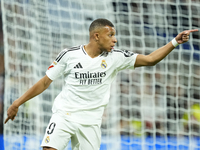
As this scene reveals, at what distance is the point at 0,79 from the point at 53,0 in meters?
2.77

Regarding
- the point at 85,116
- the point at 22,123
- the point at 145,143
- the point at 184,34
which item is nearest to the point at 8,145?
the point at 22,123

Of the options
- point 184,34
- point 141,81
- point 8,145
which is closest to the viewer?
point 184,34

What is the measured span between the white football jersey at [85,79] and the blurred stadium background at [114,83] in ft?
7.66

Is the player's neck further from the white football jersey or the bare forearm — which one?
the bare forearm

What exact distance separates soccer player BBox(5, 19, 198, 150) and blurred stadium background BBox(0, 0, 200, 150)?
2.32m

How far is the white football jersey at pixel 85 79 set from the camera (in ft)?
8.98

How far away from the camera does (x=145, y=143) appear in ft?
18.0

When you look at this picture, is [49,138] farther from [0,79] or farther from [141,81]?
[0,79]

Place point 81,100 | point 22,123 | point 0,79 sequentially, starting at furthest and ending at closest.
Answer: point 0,79 → point 22,123 → point 81,100

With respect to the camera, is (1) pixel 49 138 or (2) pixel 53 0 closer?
(1) pixel 49 138

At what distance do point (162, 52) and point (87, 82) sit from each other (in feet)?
2.32

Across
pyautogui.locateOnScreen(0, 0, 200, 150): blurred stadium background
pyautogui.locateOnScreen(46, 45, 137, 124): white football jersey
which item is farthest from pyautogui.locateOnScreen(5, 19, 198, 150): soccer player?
pyautogui.locateOnScreen(0, 0, 200, 150): blurred stadium background

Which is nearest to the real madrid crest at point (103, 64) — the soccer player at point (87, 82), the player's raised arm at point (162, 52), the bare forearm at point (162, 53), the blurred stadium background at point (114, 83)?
the soccer player at point (87, 82)

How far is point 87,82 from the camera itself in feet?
8.96
